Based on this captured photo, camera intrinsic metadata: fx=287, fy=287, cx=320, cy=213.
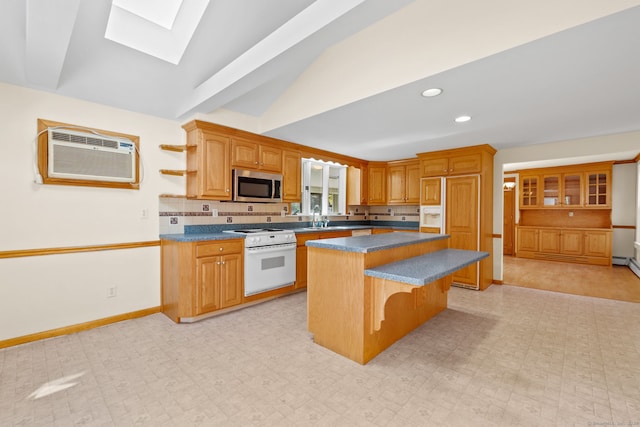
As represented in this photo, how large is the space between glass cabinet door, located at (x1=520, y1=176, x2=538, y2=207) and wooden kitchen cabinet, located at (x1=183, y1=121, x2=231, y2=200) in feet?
23.8

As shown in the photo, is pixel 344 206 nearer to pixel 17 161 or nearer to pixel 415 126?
pixel 415 126

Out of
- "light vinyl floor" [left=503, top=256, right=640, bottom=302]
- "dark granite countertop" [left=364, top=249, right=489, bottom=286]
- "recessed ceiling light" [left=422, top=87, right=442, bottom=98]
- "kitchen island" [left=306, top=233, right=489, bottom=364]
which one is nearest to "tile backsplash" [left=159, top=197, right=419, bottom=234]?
"kitchen island" [left=306, top=233, right=489, bottom=364]

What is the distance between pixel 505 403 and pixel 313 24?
8.90 feet

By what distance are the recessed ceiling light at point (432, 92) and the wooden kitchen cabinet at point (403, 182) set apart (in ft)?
10.0

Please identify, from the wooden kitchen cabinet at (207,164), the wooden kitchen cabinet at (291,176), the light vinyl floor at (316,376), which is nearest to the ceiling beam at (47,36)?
the wooden kitchen cabinet at (207,164)

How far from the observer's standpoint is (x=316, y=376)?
6.81 feet

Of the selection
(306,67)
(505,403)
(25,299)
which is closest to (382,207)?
(306,67)

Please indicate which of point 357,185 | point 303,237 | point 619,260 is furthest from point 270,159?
point 619,260

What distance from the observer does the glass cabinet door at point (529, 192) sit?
Result: 23.2ft

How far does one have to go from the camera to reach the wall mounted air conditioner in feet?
8.84

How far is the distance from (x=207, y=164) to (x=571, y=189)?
25.7 ft

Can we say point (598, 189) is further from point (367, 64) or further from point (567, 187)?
point (367, 64)

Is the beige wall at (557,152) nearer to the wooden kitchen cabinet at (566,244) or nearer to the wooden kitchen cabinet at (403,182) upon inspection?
the wooden kitchen cabinet at (403,182)

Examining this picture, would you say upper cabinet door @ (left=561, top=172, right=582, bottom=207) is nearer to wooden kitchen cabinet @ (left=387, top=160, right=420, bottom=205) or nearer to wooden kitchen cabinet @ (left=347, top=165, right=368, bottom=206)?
wooden kitchen cabinet @ (left=387, top=160, right=420, bottom=205)
